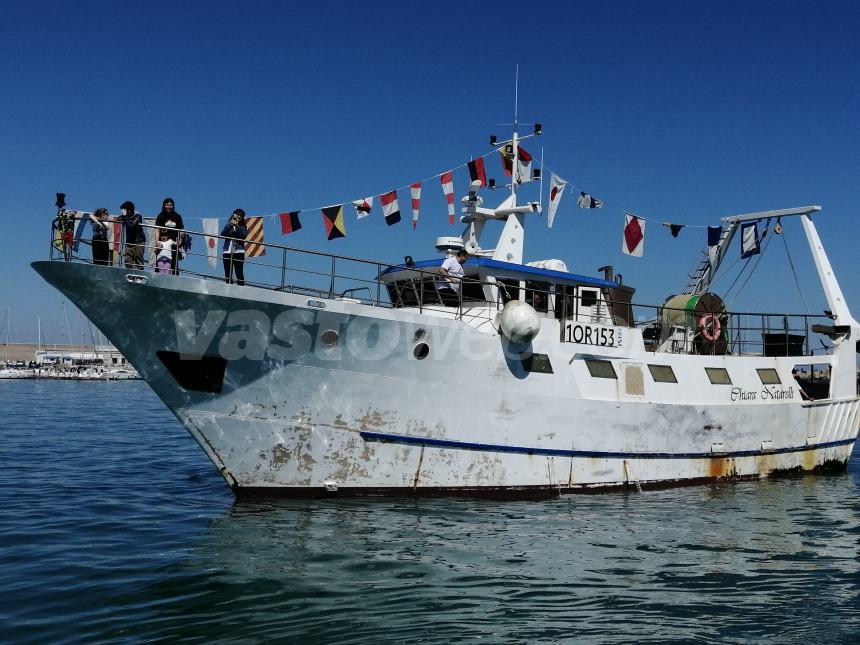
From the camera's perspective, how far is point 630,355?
46.1 ft

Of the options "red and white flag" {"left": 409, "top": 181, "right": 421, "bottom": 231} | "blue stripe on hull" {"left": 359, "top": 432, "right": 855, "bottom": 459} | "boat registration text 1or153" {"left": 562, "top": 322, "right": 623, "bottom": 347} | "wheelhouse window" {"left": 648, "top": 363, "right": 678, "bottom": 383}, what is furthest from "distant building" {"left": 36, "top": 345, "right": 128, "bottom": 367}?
"wheelhouse window" {"left": 648, "top": 363, "right": 678, "bottom": 383}

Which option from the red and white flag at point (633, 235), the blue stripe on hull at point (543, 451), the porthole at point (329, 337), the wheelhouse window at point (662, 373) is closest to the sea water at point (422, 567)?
the blue stripe on hull at point (543, 451)

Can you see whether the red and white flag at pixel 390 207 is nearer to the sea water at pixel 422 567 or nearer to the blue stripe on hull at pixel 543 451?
the blue stripe on hull at pixel 543 451

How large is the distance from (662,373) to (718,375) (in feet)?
5.88

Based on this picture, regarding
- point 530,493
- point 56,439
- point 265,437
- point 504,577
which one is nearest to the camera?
point 504,577

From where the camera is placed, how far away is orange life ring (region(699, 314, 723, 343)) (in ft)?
52.7

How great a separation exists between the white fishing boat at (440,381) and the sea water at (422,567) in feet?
2.44

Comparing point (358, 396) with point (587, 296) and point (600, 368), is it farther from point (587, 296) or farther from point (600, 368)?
point (587, 296)

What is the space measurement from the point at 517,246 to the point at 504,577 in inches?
349

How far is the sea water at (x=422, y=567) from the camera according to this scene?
6699 mm

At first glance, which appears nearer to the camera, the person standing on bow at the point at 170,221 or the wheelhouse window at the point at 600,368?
the person standing on bow at the point at 170,221

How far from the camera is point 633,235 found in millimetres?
17703

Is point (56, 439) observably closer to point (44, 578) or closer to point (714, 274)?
point (44, 578)

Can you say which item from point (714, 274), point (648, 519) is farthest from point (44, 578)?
point (714, 274)
